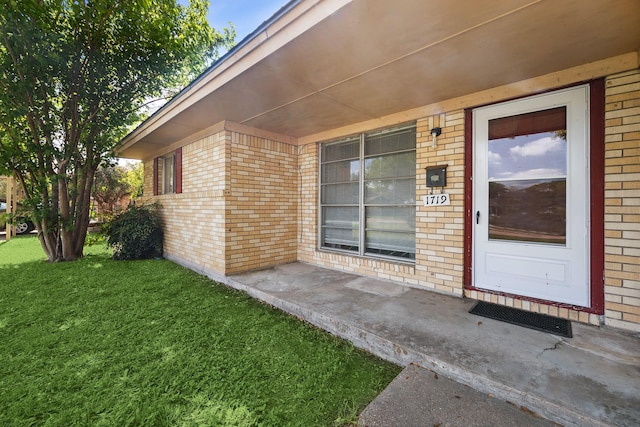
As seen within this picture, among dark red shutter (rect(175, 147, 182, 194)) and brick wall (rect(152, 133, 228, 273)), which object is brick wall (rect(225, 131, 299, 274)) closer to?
brick wall (rect(152, 133, 228, 273))

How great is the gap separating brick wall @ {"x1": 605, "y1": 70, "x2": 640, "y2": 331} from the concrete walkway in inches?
11.4

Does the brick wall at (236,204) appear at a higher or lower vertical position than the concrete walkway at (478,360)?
higher

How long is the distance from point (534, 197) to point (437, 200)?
39.2 inches

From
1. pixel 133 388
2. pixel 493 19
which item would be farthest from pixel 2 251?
pixel 493 19

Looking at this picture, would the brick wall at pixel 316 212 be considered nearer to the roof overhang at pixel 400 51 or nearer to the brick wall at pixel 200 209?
the brick wall at pixel 200 209

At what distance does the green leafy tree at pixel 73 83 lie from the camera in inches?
179

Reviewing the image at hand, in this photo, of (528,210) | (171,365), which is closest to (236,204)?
(171,365)

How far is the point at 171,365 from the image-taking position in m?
2.14

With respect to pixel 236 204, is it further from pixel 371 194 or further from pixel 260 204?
pixel 371 194

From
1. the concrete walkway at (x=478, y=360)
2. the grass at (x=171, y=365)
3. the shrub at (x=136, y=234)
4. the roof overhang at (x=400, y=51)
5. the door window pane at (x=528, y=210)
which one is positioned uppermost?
the roof overhang at (x=400, y=51)

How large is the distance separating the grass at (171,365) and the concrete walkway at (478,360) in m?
0.19

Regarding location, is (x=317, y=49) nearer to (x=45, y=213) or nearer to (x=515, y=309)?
(x=515, y=309)

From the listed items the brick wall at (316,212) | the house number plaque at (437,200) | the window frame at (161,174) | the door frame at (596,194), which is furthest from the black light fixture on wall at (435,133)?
the window frame at (161,174)

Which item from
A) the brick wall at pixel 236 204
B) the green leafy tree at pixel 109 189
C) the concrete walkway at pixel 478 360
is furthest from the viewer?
the green leafy tree at pixel 109 189
